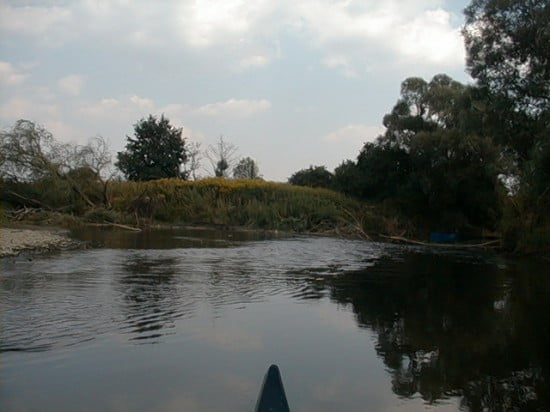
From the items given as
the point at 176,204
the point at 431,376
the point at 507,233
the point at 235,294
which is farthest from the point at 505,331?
the point at 176,204

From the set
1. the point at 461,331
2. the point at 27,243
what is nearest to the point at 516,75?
the point at 461,331

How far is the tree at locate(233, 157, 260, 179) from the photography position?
62.2 meters

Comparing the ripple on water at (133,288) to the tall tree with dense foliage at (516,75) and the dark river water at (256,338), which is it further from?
the tall tree with dense foliage at (516,75)

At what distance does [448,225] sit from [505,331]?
25515mm

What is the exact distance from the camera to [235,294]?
35.0 ft

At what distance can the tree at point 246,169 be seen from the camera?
62250 mm

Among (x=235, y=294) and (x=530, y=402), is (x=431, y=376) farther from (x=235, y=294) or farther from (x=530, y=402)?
(x=235, y=294)

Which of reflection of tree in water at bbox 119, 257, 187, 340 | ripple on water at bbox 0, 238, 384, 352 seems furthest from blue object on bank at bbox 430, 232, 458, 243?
reflection of tree in water at bbox 119, 257, 187, 340

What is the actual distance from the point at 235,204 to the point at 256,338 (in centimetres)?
2874

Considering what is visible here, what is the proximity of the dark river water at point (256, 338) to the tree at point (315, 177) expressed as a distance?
32.4 metres

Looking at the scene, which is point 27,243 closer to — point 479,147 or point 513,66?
point 513,66

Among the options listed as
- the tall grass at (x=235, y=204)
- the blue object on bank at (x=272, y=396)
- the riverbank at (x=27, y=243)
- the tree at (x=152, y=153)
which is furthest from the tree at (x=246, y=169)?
the blue object on bank at (x=272, y=396)

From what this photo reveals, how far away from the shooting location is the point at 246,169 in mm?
62844

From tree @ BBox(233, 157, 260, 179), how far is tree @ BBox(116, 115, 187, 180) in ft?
33.2
